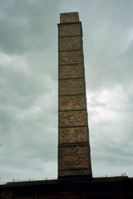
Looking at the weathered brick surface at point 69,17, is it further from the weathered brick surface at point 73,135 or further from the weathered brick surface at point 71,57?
the weathered brick surface at point 73,135

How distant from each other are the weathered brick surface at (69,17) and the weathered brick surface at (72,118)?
6581mm

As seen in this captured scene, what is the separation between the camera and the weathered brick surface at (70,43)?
13227 mm

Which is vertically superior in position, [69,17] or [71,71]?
[69,17]

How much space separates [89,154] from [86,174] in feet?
3.36

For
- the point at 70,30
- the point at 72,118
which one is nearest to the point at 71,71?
the point at 72,118

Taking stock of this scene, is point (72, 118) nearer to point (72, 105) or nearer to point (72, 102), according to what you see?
point (72, 105)

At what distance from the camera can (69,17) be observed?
1416 centimetres

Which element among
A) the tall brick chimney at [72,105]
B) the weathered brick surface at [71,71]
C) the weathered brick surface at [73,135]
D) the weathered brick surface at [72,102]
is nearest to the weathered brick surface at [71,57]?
the tall brick chimney at [72,105]

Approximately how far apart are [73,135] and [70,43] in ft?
19.8

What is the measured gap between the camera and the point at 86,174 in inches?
396

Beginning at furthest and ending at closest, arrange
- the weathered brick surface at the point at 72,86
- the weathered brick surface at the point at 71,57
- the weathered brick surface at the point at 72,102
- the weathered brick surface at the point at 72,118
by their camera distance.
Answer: the weathered brick surface at the point at 71,57, the weathered brick surface at the point at 72,86, the weathered brick surface at the point at 72,102, the weathered brick surface at the point at 72,118

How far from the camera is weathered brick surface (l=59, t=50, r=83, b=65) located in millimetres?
12828

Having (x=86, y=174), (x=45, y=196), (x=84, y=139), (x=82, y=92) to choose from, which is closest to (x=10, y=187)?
(x=45, y=196)

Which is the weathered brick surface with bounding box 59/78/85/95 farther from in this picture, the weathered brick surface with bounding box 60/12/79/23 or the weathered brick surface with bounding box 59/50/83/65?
the weathered brick surface with bounding box 60/12/79/23
